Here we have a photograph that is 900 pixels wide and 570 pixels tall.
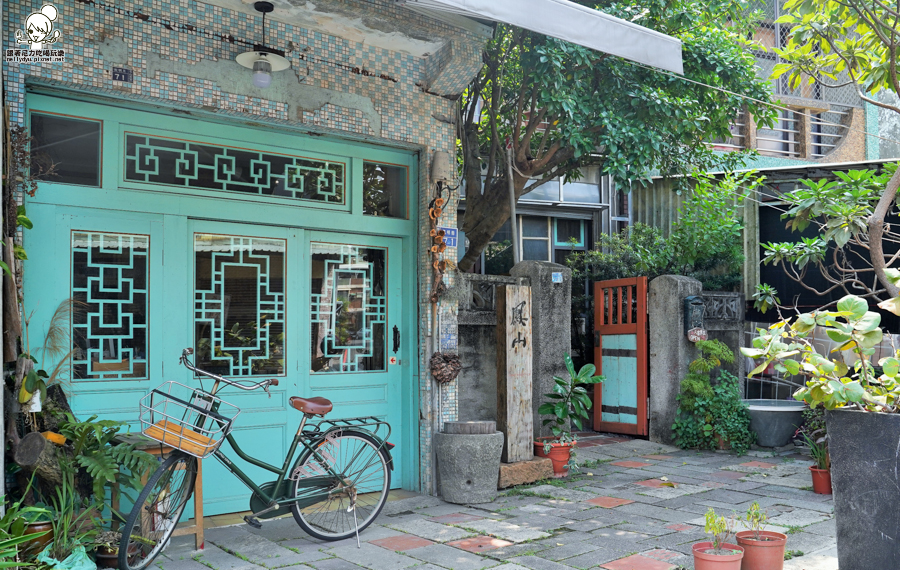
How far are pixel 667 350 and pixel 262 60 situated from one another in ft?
20.0

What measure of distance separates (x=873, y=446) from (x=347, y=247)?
4137 mm

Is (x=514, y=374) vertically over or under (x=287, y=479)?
over

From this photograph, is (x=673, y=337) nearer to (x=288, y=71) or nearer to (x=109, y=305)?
(x=288, y=71)

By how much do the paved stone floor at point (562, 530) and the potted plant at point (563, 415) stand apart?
8.3 inches

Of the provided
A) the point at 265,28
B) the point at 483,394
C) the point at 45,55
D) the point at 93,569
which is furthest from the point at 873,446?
the point at 45,55

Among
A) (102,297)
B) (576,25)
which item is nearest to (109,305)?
(102,297)

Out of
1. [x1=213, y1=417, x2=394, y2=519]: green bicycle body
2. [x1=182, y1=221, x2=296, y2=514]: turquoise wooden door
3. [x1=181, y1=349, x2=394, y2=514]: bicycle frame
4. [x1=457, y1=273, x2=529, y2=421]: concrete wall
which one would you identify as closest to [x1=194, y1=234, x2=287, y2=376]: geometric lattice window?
[x1=182, y1=221, x2=296, y2=514]: turquoise wooden door

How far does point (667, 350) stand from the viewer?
9156 mm

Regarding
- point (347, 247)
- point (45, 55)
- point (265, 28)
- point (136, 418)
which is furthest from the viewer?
point (347, 247)

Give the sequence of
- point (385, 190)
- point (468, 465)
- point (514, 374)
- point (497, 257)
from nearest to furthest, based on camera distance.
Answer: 1. point (468, 465)
2. point (385, 190)
3. point (514, 374)
4. point (497, 257)

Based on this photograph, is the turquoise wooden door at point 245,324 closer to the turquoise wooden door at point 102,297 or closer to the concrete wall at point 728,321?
the turquoise wooden door at point 102,297

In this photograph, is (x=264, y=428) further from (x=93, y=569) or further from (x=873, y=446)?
(x=873, y=446)

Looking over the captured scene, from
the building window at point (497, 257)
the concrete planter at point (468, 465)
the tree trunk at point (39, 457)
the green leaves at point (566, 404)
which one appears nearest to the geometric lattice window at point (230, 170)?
the tree trunk at point (39, 457)

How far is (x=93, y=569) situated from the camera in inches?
162
